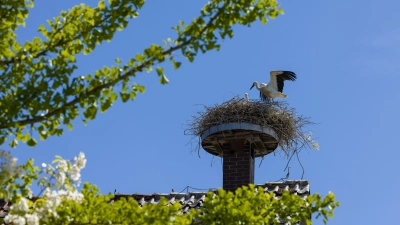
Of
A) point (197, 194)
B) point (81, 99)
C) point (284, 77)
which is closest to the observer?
point (81, 99)

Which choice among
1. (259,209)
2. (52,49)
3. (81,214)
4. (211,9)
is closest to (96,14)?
(52,49)

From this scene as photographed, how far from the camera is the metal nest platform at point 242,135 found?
12312mm

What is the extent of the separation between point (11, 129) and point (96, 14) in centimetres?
105

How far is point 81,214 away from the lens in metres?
5.63

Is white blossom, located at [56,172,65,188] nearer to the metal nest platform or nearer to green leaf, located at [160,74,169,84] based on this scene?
green leaf, located at [160,74,169,84]

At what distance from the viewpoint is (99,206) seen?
5648 mm

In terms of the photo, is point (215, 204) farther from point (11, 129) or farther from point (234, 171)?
point (234, 171)

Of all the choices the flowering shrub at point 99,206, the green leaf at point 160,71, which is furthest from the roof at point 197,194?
the green leaf at point 160,71

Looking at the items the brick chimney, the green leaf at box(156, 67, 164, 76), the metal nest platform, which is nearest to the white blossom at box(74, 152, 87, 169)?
the green leaf at box(156, 67, 164, 76)

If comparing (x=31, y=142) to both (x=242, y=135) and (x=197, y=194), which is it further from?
(x=242, y=135)

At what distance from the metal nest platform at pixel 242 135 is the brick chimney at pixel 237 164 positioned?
89 mm

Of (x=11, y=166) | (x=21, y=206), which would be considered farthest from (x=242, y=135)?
(x=11, y=166)

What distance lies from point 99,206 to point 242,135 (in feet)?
22.8

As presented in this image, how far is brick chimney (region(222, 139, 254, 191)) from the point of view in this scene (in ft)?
38.4
